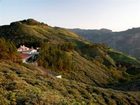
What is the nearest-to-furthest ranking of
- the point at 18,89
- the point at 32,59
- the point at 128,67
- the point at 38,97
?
Answer: 1. the point at 38,97
2. the point at 18,89
3. the point at 32,59
4. the point at 128,67

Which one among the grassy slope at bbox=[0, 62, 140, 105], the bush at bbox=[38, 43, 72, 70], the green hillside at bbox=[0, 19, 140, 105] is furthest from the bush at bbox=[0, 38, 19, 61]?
the grassy slope at bbox=[0, 62, 140, 105]

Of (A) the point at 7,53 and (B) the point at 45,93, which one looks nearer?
(B) the point at 45,93

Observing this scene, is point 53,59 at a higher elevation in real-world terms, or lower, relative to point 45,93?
lower

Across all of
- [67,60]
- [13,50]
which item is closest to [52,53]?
[67,60]

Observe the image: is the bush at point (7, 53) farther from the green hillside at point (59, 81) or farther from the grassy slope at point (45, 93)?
A: the grassy slope at point (45, 93)

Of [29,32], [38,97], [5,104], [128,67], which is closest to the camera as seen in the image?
[5,104]

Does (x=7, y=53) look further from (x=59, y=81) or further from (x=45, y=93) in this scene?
(x=45, y=93)

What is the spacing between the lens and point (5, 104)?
2478 cm

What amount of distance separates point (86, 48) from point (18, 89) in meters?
138

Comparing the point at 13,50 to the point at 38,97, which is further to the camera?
the point at 13,50

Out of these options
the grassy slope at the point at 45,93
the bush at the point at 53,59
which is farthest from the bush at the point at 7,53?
the grassy slope at the point at 45,93

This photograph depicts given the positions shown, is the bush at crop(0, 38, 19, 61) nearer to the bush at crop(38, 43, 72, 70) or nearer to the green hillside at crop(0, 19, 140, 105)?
the green hillside at crop(0, 19, 140, 105)

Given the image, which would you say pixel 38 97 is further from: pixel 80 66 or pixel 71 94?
pixel 80 66

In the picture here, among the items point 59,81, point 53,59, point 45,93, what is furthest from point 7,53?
point 45,93
